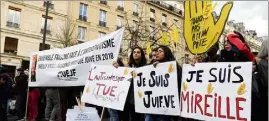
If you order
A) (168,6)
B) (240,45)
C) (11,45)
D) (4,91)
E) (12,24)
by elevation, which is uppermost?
(168,6)

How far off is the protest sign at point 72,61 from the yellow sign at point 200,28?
1.55 metres

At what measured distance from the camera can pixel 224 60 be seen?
13.9 ft

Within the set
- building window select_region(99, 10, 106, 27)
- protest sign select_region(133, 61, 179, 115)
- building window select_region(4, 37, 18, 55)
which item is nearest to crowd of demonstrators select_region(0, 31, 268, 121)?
protest sign select_region(133, 61, 179, 115)

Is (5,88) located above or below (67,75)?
below

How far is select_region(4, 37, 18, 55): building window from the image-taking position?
95.7ft

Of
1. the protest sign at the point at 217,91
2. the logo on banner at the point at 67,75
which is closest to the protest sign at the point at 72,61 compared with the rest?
the logo on banner at the point at 67,75

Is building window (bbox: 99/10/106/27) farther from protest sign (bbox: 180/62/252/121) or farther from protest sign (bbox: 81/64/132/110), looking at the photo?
protest sign (bbox: 180/62/252/121)

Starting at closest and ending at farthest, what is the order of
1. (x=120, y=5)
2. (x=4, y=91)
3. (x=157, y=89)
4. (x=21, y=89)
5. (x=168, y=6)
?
(x=157, y=89) < (x=4, y=91) < (x=21, y=89) < (x=120, y=5) < (x=168, y=6)

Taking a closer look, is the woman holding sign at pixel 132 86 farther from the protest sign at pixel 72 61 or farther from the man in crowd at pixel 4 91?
the man in crowd at pixel 4 91

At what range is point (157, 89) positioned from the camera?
16.1 ft

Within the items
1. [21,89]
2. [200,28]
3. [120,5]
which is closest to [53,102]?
[21,89]

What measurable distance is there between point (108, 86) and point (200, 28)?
199 centimetres

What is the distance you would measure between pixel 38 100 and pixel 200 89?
5.84 metres

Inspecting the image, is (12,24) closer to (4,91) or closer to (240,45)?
(4,91)
